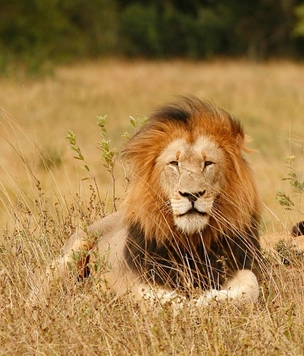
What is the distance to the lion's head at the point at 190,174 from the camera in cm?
434

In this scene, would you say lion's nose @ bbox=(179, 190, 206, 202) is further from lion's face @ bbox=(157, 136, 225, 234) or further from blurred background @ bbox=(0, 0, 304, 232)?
blurred background @ bbox=(0, 0, 304, 232)

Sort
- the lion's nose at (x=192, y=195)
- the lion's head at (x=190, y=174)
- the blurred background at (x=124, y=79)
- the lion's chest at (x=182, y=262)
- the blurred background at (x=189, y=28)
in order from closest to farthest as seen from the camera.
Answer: the lion's nose at (x=192, y=195) → the lion's head at (x=190, y=174) → the lion's chest at (x=182, y=262) → the blurred background at (x=124, y=79) → the blurred background at (x=189, y=28)

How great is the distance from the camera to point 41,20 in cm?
2967

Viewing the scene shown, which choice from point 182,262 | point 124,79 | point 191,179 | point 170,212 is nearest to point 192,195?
point 191,179

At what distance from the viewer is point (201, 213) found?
429cm

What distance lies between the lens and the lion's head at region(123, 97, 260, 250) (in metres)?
4.34

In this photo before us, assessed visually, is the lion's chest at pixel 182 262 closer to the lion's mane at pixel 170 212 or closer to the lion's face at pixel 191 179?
the lion's mane at pixel 170 212

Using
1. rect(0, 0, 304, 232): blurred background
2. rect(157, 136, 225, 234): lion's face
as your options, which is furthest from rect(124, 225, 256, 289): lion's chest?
rect(0, 0, 304, 232): blurred background

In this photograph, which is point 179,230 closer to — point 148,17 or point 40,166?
point 40,166

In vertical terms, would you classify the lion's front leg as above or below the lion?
below

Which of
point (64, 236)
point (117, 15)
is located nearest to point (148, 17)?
point (117, 15)

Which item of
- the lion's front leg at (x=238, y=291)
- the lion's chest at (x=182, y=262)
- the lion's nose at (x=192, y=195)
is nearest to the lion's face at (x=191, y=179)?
the lion's nose at (x=192, y=195)

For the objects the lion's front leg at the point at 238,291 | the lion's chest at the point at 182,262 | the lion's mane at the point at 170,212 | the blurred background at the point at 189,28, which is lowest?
the blurred background at the point at 189,28

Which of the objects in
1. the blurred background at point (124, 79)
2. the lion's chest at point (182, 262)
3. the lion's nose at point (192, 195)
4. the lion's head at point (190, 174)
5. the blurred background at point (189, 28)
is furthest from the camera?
the blurred background at point (189, 28)
